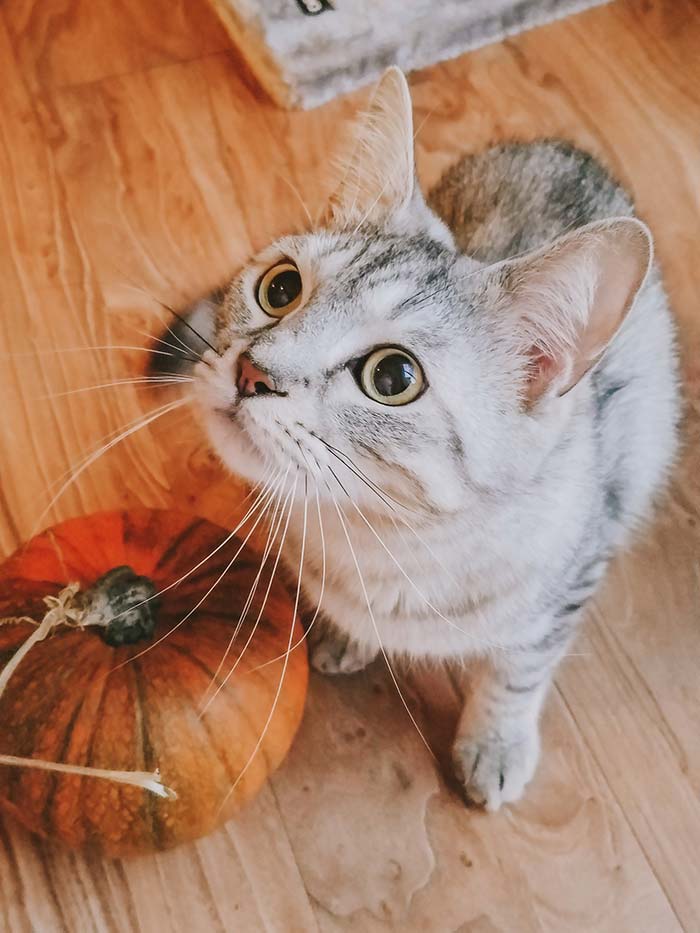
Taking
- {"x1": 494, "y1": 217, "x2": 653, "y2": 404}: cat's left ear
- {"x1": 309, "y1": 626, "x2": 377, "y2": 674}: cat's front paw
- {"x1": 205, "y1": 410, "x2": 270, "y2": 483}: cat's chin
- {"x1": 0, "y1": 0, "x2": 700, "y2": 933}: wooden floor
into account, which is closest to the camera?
{"x1": 494, "y1": 217, "x2": 653, "y2": 404}: cat's left ear

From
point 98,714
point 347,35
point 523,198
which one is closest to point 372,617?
point 98,714

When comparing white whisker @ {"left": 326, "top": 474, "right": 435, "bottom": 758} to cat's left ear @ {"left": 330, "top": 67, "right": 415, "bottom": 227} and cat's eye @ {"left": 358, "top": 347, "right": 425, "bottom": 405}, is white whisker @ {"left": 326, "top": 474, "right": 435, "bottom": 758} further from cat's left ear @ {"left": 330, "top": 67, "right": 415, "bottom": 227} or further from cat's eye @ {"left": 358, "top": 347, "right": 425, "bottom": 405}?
cat's left ear @ {"left": 330, "top": 67, "right": 415, "bottom": 227}

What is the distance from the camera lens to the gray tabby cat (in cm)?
77

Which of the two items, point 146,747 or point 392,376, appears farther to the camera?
point 146,747

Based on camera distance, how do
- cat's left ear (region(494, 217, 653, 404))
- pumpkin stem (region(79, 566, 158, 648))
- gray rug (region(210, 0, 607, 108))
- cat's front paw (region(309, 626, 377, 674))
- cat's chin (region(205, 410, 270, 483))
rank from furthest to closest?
1. gray rug (region(210, 0, 607, 108))
2. cat's front paw (region(309, 626, 377, 674))
3. pumpkin stem (region(79, 566, 158, 648))
4. cat's chin (region(205, 410, 270, 483))
5. cat's left ear (region(494, 217, 653, 404))

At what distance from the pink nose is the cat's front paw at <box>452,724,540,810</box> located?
23.3 inches

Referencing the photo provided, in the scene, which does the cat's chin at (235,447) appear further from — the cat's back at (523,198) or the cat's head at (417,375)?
the cat's back at (523,198)

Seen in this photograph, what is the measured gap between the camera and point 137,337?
57.4 inches

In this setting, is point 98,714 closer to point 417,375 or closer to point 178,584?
point 178,584

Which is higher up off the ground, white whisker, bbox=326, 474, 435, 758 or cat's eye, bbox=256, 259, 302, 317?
cat's eye, bbox=256, 259, 302, 317

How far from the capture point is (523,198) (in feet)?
3.93

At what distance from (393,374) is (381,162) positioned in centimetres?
28

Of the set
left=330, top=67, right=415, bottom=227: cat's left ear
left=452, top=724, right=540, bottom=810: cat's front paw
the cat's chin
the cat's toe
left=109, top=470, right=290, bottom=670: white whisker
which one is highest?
left=330, top=67, right=415, bottom=227: cat's left ear


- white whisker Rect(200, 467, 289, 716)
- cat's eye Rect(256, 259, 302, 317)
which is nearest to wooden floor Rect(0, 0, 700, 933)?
white whisker Rect(200, 467, 289, 716)
